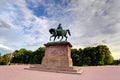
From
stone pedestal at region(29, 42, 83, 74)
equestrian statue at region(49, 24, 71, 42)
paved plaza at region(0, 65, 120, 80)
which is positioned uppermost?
equestrian statue at region(49, 24, 71, 42)

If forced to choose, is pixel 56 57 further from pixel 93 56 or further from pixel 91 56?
pixel 91 56

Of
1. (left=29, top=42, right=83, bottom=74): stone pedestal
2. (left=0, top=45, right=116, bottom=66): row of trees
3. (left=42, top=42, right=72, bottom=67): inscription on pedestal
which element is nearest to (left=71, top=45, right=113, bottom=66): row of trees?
(left=0, top=45, right=116, bottom=66): row of trees

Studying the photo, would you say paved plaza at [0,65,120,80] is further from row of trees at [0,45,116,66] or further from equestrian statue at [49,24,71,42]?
row of trees at [0,45,116,66]

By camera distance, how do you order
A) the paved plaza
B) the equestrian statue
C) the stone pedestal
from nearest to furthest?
the paved plaza
the stone pedestal
the equestrian statue

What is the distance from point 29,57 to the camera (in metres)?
50.2

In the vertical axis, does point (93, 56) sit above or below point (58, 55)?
above

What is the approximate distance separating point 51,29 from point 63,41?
8.96ft

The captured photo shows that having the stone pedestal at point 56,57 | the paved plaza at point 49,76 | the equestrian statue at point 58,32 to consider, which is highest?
the equestrian statue at point 58,32

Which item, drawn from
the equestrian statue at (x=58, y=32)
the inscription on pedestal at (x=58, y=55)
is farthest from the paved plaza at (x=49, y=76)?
the equestrian statue at (x=58, y=32)

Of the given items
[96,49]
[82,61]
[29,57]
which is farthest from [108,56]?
[29,57]

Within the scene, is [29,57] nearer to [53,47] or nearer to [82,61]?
[82,61]

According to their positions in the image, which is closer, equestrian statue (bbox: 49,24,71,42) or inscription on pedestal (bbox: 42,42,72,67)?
inscription on pedestal (bbox: 42,42,72,67)

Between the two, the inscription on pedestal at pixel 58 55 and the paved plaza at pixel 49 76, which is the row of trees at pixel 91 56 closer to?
the inscription on pedestal at pixel 58 55

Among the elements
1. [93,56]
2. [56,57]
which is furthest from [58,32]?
[93,56]
